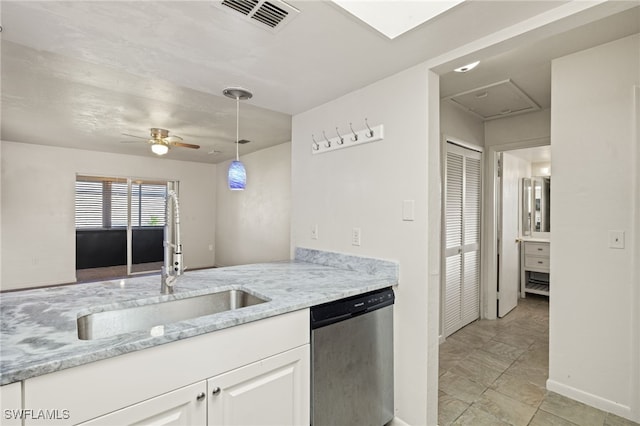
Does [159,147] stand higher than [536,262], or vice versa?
[159,147]

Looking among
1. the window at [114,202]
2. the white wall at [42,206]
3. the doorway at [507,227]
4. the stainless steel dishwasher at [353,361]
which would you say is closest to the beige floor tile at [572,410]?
the stainless steel dishwasher at [353,361]

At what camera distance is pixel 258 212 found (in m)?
6.01

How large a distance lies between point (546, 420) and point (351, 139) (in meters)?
2.23

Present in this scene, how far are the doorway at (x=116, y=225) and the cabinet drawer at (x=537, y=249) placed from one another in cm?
689

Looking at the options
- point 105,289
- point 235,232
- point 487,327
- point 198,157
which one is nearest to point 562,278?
point 487,327

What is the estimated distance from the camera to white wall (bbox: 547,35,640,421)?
Answer: 1981 mm

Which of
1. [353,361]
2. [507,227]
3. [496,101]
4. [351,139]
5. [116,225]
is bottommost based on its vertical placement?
[353,361]

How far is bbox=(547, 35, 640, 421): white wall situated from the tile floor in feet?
0.58

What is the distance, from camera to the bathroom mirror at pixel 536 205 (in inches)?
200

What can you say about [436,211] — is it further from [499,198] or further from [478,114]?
[499,198]

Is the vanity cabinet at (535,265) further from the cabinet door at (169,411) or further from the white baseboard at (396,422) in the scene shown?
the cabinet door at (169,411)

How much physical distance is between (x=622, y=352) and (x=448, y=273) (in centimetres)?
135

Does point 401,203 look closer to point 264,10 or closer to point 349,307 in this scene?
point 349,307

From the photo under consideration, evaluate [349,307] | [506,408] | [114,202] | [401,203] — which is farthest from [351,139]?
[114,202]
